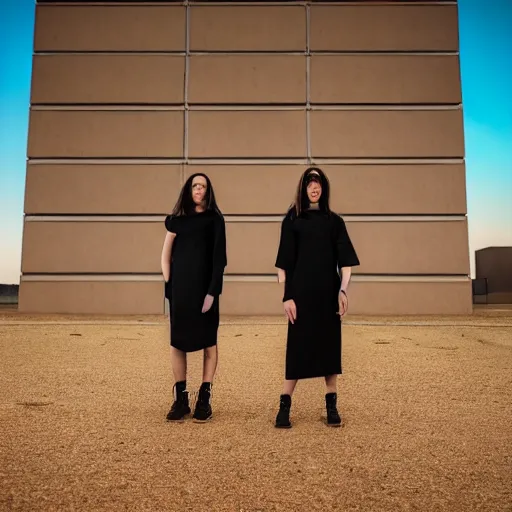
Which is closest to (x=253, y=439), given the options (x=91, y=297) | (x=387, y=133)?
(x=91, y=297)

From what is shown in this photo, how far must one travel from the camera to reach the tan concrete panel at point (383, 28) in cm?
1073

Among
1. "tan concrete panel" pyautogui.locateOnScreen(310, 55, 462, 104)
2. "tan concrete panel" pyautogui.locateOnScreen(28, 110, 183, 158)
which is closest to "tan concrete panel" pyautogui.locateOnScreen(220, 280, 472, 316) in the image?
"tan concrete panel" pyautogui.locateOnScreen(28, 110, 183, 158)

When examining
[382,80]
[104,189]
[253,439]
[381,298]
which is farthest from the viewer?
[382,80]

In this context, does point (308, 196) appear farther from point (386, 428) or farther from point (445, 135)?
point (445, 135)

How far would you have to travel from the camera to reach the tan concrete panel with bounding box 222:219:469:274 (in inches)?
404

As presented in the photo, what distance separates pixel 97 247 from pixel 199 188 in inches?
313

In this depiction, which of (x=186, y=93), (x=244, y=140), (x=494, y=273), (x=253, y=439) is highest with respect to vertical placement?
(x=186, y=93)

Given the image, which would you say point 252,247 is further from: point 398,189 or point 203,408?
point 203,408

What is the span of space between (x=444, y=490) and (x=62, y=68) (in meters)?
11.3

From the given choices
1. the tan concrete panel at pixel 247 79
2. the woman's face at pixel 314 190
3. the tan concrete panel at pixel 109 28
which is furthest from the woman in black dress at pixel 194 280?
the tan concrete panel at pixel 109 28

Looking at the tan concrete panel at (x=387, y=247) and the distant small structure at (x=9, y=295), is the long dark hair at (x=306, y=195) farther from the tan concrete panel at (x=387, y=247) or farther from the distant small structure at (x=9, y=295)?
the distant small structure at (x=9, y=295)

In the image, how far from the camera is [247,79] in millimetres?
10594

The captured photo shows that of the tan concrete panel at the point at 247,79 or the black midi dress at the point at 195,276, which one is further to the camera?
the tan concrete panel at the point at 247,79

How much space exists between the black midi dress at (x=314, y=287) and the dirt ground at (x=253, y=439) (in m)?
0.37
